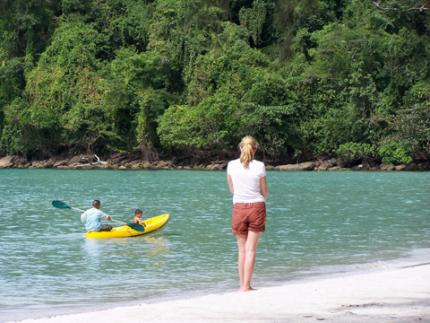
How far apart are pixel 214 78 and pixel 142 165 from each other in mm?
7787

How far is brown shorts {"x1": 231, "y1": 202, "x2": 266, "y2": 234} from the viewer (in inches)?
373

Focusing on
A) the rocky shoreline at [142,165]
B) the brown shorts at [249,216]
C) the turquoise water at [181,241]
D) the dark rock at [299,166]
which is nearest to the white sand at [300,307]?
the brown shorts at [249,216]

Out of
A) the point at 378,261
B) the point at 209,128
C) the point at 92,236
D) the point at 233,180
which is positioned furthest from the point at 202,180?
the point at 233,180

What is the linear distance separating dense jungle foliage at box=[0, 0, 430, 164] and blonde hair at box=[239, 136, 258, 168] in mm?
43170

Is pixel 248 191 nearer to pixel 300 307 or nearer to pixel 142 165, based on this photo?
pixel 300 307

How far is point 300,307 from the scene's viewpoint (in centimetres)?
838

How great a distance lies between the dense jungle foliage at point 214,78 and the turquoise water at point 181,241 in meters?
17.7

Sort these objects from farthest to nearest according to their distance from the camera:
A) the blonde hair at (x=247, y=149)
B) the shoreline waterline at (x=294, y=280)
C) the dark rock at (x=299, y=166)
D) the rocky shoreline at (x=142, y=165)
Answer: the dark rock at (x=299, y=166)
the rocky shoreline at (x=142, y=165)
the shoreline waterline at (x=294, y=280)
the blonde hair at (x=247, y=149)

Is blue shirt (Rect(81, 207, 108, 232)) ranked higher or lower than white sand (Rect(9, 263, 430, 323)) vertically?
lower

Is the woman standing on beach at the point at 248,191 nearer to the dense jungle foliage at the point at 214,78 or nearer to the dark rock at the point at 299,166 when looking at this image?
the dense jungle foliage at the point at 214,78

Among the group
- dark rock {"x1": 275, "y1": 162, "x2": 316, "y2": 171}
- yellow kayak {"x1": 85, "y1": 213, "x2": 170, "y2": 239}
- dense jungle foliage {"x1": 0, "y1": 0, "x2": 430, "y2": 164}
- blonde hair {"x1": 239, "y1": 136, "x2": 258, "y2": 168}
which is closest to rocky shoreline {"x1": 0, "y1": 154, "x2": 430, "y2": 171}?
dark rock {"x1": 275, "y1": 162, "x2": 316, "y2": 171}

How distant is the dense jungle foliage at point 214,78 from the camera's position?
5738cm

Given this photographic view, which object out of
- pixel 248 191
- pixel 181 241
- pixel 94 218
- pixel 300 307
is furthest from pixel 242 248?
pixel 94 218

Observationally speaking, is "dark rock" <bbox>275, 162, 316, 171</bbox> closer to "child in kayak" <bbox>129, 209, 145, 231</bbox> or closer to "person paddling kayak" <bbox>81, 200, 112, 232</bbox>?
"child in kayak" <bbox>129, 209, 145, 231</bbox>
